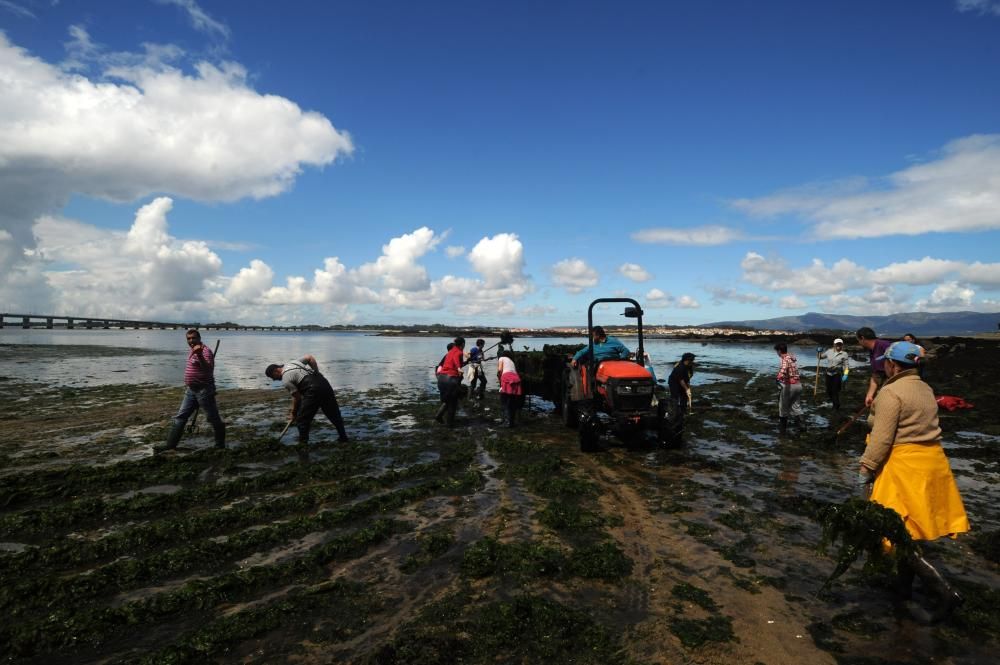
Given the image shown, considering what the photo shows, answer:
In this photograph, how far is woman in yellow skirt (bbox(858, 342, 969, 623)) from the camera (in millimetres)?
3701

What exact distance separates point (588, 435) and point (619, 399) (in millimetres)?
996

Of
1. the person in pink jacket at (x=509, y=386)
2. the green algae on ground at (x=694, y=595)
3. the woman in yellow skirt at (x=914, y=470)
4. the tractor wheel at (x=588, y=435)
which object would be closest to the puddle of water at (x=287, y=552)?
the green algae on ground at (x=694, y=595)

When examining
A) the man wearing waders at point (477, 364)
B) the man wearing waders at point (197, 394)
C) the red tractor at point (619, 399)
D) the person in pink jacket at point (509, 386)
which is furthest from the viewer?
the man wearing waders at point (477, 364)

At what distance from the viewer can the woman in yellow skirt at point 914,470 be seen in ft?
12.1

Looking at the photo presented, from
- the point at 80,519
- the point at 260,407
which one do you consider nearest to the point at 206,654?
the point at 80,519

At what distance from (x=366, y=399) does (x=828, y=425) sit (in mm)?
14266

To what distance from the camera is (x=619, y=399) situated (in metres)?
8.91

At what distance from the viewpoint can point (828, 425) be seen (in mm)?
12430

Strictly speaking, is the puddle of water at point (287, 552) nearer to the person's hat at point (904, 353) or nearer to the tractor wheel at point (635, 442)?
the person's hat at point (904, 353)

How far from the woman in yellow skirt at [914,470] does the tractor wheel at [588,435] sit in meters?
5.41

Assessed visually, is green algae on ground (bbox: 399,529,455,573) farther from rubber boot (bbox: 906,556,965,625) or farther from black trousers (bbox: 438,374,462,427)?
black trousers (bbox: 438,374,462,427)

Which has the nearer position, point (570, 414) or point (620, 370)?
point (620, 370)

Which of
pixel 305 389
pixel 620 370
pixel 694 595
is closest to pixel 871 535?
pixel 694 595

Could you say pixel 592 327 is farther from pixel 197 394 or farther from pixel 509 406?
pixel 197 394
